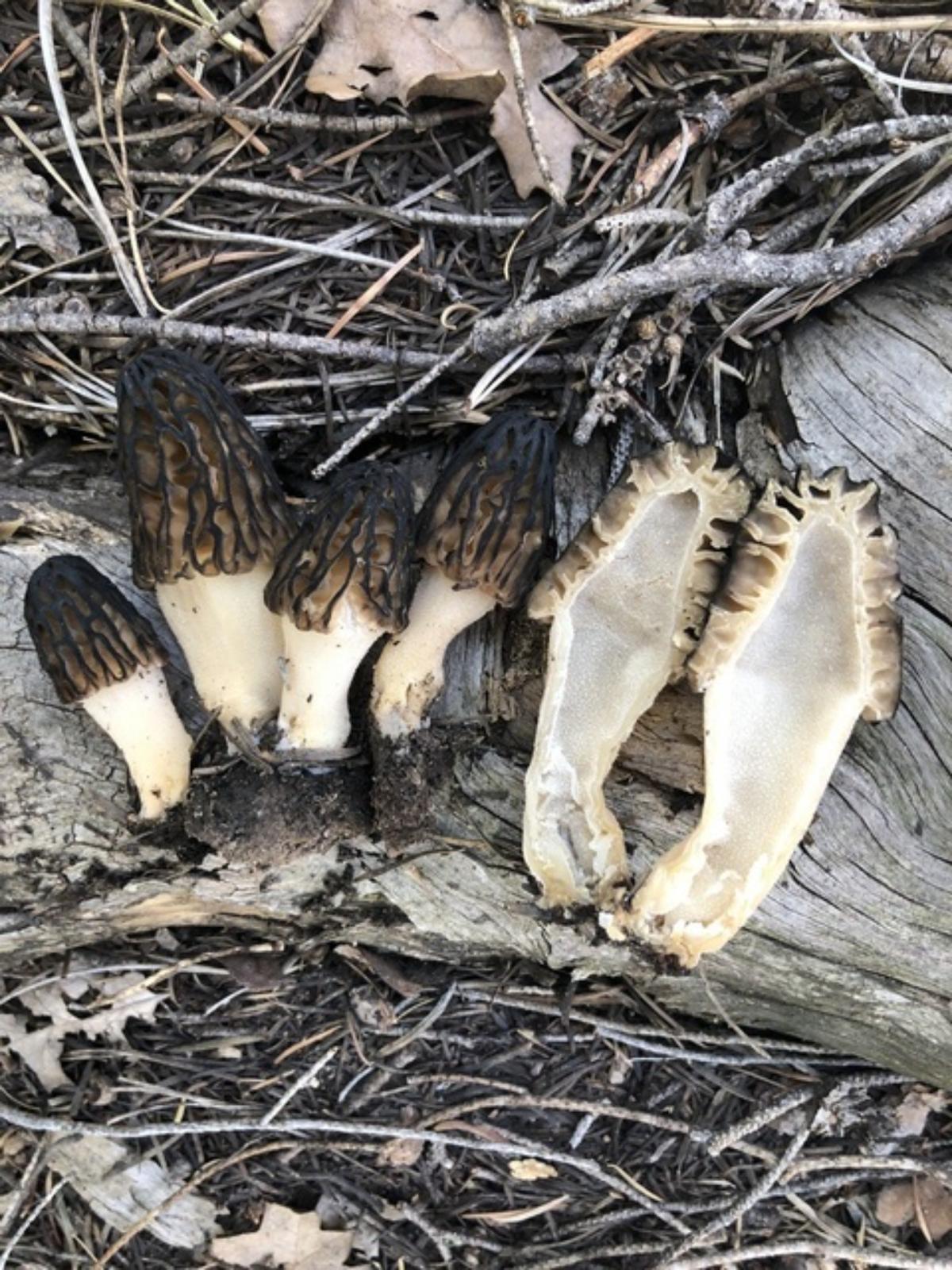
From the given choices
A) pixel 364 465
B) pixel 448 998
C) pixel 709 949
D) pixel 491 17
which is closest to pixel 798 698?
pixel 709 949

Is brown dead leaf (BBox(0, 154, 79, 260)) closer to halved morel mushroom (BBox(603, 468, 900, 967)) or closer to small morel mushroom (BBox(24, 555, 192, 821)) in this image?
small morel mushroom (BBox(24, 555, 192, 821))

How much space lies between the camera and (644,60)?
2594 millimetres

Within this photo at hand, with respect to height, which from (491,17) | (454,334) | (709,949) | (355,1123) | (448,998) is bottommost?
(355,1123)

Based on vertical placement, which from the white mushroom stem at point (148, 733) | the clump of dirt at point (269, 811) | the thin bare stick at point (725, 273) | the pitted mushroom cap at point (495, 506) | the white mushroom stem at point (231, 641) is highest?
the thin bare stick at point (725, 273)

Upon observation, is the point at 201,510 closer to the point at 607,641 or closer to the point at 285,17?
the point at 607,641

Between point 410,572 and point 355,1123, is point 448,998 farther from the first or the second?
point 410,572

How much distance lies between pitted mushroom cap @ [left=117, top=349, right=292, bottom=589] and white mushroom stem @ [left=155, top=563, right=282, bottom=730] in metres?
0.07

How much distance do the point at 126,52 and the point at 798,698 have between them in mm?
2205

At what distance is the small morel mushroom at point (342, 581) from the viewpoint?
2.42m

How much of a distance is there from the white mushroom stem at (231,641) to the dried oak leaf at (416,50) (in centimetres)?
117

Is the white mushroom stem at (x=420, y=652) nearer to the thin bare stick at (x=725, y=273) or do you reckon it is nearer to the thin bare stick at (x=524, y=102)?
the thin bare stick at (x=725, y=273)

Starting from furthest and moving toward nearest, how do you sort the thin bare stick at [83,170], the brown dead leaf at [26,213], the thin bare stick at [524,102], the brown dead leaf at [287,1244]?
the brown dead leaf at [287,1244], the brown dead leaf at [26,213], the thin bare stick at [83,170], the thin bare stick at [524,102]

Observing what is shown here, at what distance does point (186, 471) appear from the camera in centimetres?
241

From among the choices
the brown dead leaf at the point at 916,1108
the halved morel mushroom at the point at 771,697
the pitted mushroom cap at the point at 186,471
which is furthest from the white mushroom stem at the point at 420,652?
the brown dead leaf at the point at 916,1108
